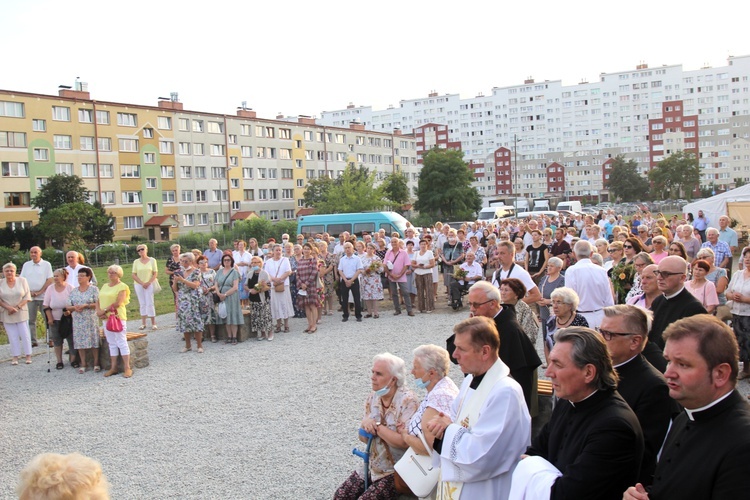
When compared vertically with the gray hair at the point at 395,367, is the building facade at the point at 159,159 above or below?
above

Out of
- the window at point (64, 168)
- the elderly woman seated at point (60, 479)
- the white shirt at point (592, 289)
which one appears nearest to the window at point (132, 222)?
the window at point (64, 168)

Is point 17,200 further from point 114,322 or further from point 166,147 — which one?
point 114,322

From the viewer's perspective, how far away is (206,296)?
11812 mm

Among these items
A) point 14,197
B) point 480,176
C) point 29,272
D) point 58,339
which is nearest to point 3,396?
point 58,339

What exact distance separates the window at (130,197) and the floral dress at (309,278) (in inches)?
1965

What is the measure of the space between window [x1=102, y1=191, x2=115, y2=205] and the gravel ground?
1888 inches

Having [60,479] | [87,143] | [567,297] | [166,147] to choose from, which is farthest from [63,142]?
[60,479]

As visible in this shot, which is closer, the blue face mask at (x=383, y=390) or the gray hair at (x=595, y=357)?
the gray hair at (x=595, y=357)

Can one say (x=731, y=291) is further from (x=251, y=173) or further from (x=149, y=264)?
(x=251, y=173)

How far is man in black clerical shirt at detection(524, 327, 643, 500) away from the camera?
261 cm

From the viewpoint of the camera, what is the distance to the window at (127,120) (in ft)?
187

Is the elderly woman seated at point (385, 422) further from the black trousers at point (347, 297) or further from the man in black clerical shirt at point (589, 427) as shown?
the black trousers at point (347, 297)

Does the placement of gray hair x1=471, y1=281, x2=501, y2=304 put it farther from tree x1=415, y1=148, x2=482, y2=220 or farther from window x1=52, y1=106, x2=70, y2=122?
window x1=52, y1=106, x2=70, y2=122

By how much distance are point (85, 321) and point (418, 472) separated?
7.94m
